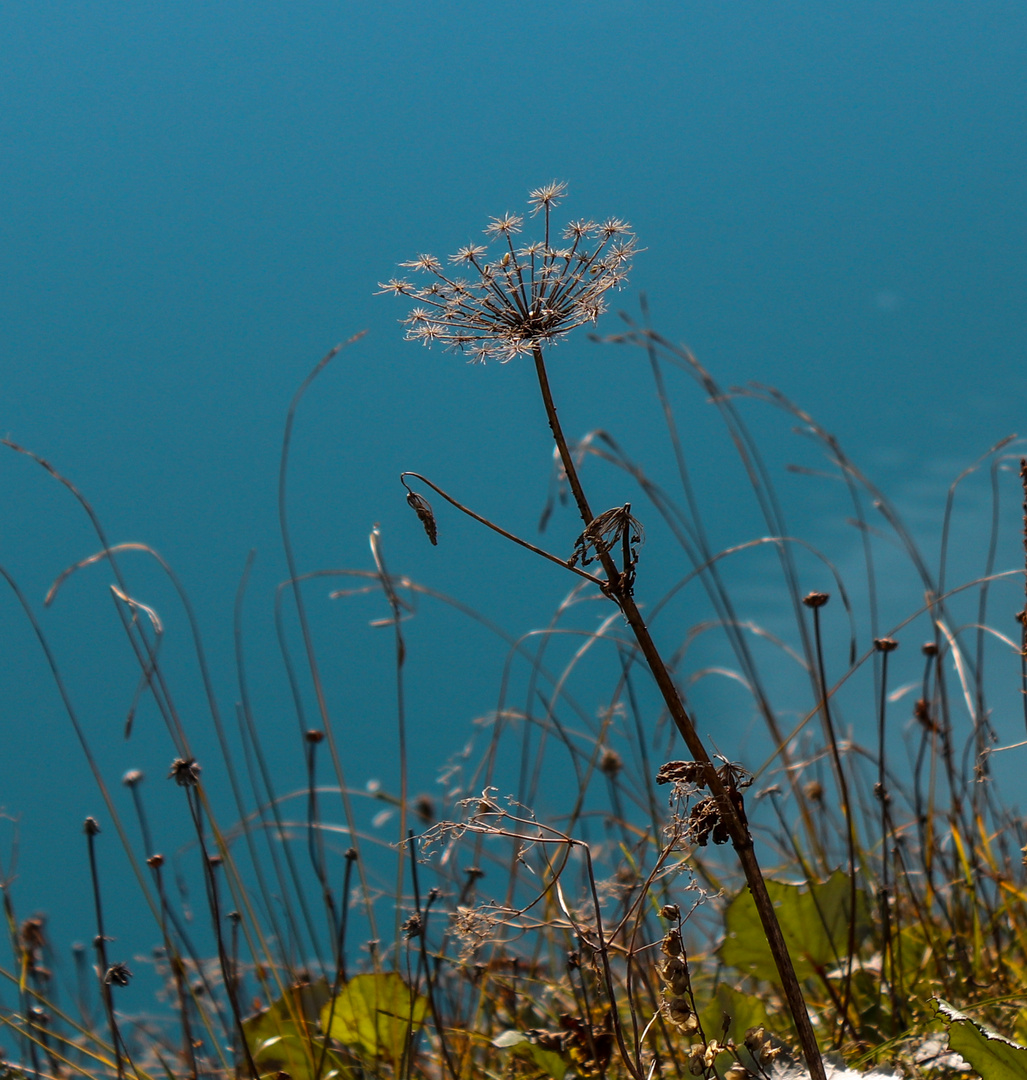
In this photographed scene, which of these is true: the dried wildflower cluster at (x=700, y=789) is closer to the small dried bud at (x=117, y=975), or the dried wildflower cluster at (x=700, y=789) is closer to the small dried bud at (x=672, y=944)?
the small dried bud at (x=672, y=944)

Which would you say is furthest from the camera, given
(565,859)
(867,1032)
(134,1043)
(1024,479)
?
(134,1043)

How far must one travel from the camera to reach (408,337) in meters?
1.07

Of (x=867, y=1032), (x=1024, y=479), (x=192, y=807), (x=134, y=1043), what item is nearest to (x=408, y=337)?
(x=1024, y=479)

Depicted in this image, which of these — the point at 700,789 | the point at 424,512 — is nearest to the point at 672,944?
the point at 700,789

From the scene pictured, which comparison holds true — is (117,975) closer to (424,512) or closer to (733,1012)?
(733,1012)

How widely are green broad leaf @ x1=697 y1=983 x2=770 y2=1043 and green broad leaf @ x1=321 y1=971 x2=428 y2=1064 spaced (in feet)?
2.35

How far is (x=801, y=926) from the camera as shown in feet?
6.88

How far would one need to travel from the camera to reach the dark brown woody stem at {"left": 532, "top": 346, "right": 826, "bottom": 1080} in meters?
0.88

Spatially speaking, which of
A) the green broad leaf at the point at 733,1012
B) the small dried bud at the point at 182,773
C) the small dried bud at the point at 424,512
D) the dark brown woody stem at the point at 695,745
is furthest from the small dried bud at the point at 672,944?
the small dried bud at the point at 182,773

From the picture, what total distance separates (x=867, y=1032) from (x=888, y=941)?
263 millimetres

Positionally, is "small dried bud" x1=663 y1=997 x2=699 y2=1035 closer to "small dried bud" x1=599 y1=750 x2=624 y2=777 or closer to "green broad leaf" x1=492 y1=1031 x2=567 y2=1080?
"green broad leaf" x1=492 y1=1031 x2=567 y2=1080

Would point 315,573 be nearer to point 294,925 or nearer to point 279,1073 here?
point 294,925

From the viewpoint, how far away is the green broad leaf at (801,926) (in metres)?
1.99

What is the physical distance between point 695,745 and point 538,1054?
1398 mm
